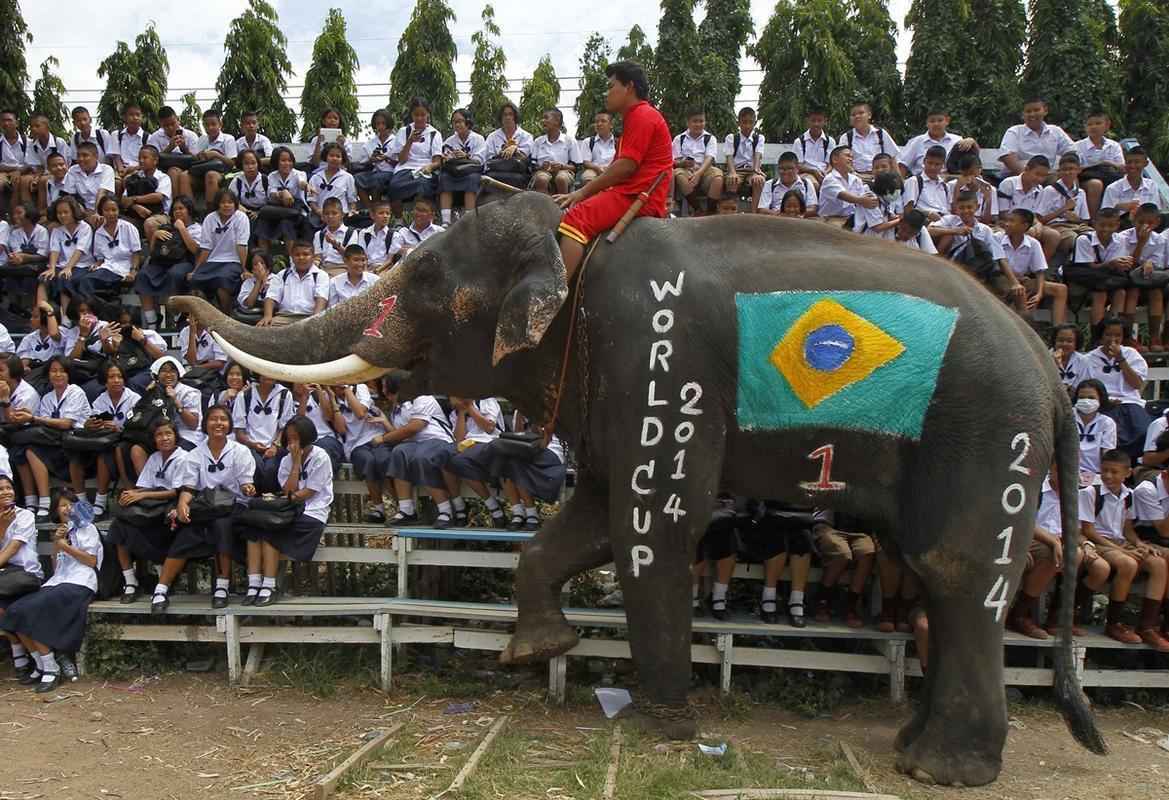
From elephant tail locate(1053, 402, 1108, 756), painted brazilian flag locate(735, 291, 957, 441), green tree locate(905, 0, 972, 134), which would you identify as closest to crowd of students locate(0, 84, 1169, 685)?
elephant tail locate(1053, 402, 1108, 756)

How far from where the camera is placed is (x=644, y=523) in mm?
5059

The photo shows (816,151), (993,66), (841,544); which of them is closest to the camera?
(841,544)

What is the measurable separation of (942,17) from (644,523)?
15.7 metres

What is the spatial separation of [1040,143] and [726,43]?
9898 millimetres

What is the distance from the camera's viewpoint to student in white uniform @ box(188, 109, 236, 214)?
1138cm

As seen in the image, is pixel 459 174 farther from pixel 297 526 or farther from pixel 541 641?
pixel 541 641

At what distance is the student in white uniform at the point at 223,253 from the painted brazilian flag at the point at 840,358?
6624 millimetres

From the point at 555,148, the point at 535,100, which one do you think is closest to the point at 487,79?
the point at 535,100

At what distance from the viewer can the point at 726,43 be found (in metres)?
19.9

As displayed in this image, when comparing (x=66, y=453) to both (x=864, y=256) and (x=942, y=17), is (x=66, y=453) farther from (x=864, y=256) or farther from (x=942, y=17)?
(x=942, y=17)

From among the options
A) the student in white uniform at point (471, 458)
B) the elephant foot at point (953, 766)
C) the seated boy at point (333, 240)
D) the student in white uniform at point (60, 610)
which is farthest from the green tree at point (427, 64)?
the elephant foot at point (953, 766)

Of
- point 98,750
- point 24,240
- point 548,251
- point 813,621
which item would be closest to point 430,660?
point 98,750

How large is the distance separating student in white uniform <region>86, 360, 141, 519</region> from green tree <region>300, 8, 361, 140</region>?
435 inches

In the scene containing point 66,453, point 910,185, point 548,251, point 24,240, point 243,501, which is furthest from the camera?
point 24,240
